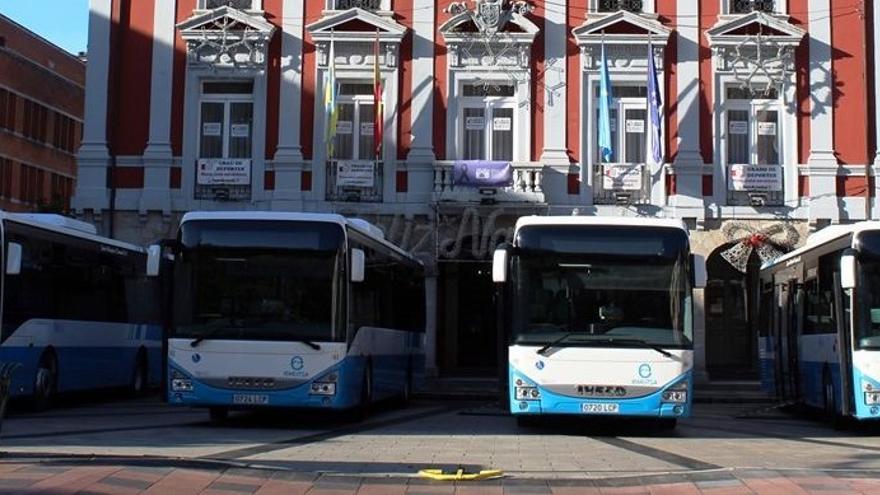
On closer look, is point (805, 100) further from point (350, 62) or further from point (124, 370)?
point (124, 370)

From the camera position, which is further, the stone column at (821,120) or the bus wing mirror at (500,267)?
the stone column at (821,120)

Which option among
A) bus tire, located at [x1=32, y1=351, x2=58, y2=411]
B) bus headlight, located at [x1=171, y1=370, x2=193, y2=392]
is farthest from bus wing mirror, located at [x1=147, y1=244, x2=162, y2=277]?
bus tire, located at [x1=32, y1=351, x2=58, y2=411]

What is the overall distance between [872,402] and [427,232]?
1425 centimetres

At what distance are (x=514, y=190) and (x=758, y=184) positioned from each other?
6.00 metres

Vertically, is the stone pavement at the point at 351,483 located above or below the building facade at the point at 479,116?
below

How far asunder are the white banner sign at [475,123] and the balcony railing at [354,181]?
241cm

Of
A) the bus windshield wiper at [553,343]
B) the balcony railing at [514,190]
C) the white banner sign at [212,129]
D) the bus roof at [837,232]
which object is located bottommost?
the bus windshield wiper at [553,343]

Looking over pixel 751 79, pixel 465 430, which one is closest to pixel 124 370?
pixel 465 430

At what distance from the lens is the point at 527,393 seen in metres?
15.8

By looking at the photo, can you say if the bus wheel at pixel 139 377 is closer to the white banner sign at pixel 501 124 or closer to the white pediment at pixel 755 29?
the white banner sign at pixel 501 124

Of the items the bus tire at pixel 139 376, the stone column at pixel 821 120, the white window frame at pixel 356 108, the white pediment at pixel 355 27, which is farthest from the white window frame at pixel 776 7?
the bus tire at pixel 139 376

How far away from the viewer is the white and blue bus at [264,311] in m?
16.0

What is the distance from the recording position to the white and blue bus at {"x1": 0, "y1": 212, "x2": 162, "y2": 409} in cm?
1800

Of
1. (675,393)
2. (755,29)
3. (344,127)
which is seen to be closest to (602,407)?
(675,393)
